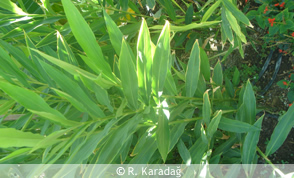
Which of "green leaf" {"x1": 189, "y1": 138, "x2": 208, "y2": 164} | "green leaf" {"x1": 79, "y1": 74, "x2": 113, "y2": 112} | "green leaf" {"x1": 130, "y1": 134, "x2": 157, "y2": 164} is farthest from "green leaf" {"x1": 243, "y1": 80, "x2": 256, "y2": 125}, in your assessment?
"green leaf" {"x1": 79, "y1": 74, "x2": 113, "y2": 112}

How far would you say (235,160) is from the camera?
779 millimetres

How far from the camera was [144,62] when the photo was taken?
45 cm

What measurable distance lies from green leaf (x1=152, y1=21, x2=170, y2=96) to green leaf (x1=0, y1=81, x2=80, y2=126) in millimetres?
167

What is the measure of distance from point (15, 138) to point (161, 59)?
25 centimetres

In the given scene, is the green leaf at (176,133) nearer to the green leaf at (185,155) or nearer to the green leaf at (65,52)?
the green leaf at (185,155)

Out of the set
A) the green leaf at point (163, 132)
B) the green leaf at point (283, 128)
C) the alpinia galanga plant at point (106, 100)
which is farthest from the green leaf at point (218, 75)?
the green leaf at point (163, 132)

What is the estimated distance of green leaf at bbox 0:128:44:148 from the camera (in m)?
0.40

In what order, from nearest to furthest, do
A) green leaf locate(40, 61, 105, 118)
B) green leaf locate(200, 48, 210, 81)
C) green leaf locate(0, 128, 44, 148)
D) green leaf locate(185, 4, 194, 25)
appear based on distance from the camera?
1. green leaf locate(0, 128, 44, 148)
2. green leaf locate(40, 61, 105, 118)
3. green leaf locate(200, 48, 210, 81)
4. green leaf locate(185, 4, 194, 25)

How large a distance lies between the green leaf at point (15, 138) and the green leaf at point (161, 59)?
8.3 inches

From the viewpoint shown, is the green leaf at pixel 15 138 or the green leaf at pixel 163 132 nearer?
the green leaf at pixel 15 138

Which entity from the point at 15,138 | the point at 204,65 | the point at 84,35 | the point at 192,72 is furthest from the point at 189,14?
the point at 15,138

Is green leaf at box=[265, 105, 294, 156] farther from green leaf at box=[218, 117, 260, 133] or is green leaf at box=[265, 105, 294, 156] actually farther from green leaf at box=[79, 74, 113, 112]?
green leaf at box=[79, 74, 113, 112]

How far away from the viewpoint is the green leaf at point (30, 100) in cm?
41

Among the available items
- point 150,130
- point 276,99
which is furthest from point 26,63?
point 276,99
